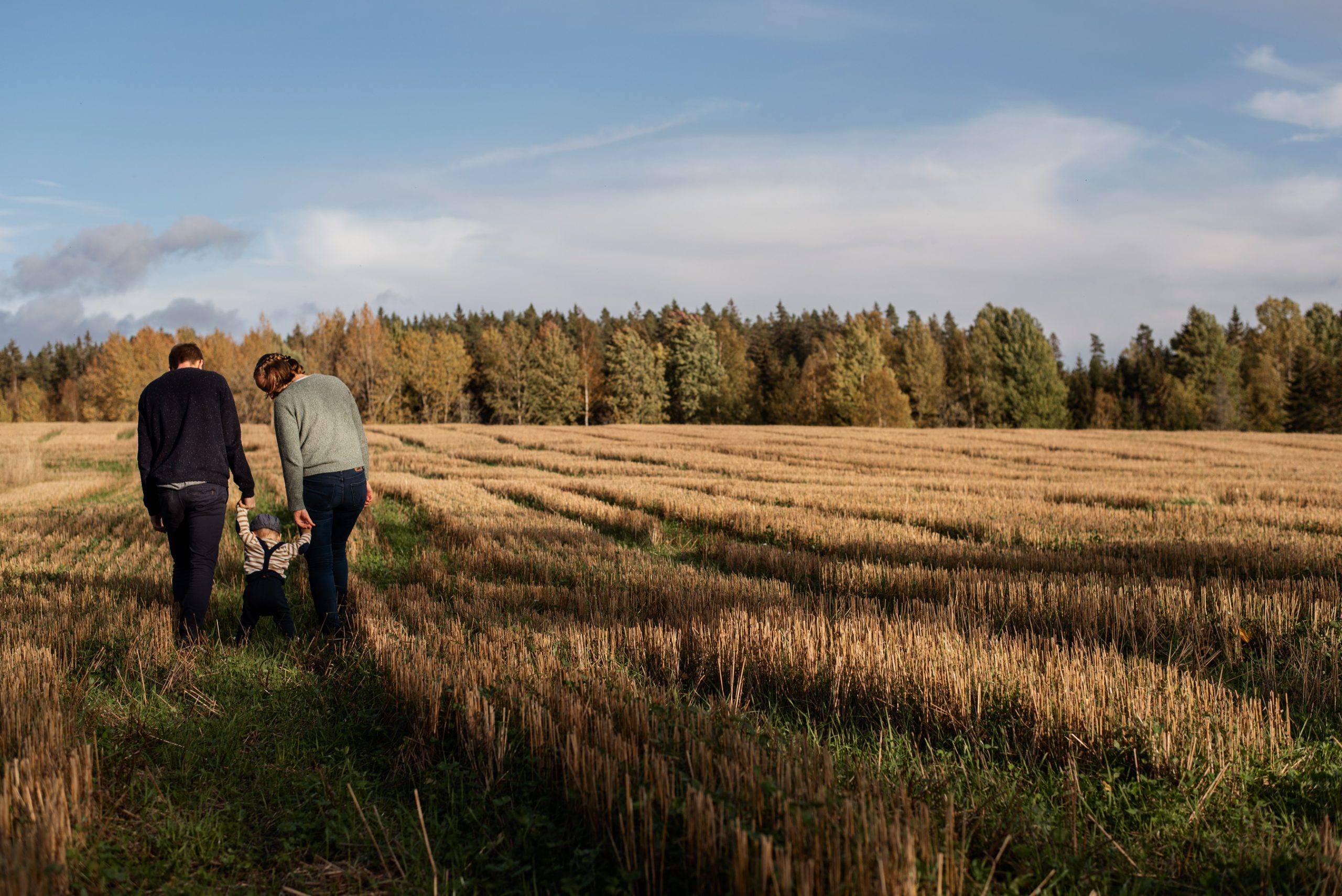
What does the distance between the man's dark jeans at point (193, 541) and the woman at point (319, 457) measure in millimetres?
572

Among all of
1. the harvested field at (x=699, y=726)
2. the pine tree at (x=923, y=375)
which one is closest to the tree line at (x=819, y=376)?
the pine tree at (x=923, y=375)

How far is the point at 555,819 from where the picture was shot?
3.38 m

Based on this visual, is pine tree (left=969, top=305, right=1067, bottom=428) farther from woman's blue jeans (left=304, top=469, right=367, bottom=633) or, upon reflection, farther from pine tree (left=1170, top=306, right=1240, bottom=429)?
woman's blue jeans (left=304, top=469, right=367, bottom=633)

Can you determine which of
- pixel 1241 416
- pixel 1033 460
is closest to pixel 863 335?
pixel 1241 416

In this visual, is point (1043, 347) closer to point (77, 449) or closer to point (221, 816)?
point (77, 449)

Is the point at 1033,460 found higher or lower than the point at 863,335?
lower

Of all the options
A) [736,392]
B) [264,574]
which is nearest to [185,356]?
[264,574]

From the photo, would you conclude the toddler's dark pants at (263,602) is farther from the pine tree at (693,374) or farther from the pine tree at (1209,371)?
the pine tree at (1209,371)

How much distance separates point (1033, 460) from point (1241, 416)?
173ft

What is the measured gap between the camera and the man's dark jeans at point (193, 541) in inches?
233

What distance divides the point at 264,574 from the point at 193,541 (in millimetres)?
554

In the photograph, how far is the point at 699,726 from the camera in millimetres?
3844

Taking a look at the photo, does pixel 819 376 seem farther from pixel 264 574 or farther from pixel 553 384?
pixel 264 574

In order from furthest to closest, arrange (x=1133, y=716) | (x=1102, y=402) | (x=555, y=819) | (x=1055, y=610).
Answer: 1. (x=1102, y=402)
2. (x=1055, y=610)
3. (x=1133, y=716)
4. (x=555, y=819)
